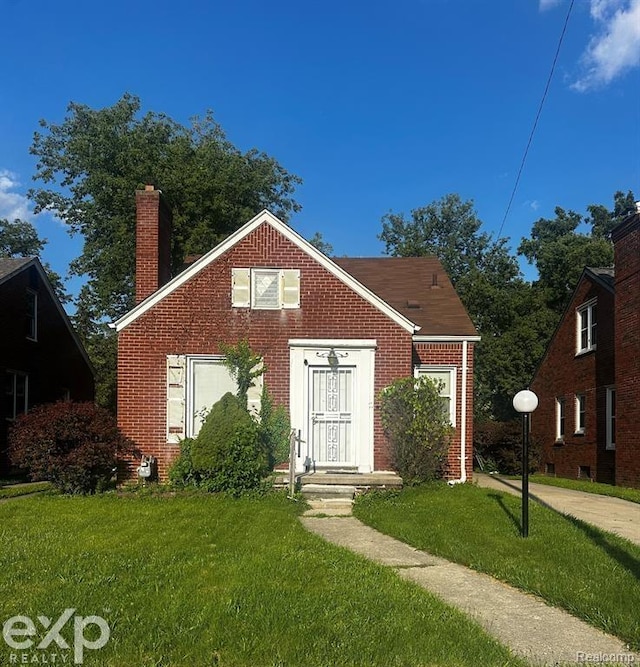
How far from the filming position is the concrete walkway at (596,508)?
8.95 meters

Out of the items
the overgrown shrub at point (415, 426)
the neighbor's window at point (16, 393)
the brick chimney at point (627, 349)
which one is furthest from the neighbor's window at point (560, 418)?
the neighbor's window at point (16, 393)

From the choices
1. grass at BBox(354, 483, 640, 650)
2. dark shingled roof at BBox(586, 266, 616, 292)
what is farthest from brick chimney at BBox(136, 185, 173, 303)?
dark shingled roof at BBox(586, 266, 616, 292)

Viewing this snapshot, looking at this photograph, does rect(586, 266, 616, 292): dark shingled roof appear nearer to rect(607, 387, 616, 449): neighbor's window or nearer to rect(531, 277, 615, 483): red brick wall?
rect(531, 277, 615, 483): red brick wall

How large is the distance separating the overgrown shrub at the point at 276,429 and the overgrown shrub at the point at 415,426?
1884 mm

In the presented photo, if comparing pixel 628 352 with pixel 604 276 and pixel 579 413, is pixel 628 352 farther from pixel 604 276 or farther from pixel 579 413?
pixel 579 413

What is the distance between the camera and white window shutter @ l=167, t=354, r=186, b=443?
12.3 metres

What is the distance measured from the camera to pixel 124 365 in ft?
40.6

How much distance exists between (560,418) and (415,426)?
430 inches

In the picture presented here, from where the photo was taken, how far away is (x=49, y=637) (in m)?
4.29

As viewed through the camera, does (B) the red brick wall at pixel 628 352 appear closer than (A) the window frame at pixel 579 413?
Yes

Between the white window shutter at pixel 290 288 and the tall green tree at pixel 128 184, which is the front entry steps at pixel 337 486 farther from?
the tall green tree at pixel 128 184

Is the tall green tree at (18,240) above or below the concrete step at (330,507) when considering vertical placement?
above

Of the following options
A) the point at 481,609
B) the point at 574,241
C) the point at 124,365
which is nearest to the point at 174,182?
the point at 124,365

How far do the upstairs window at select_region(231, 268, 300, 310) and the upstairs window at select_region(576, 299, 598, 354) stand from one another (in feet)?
33.2
